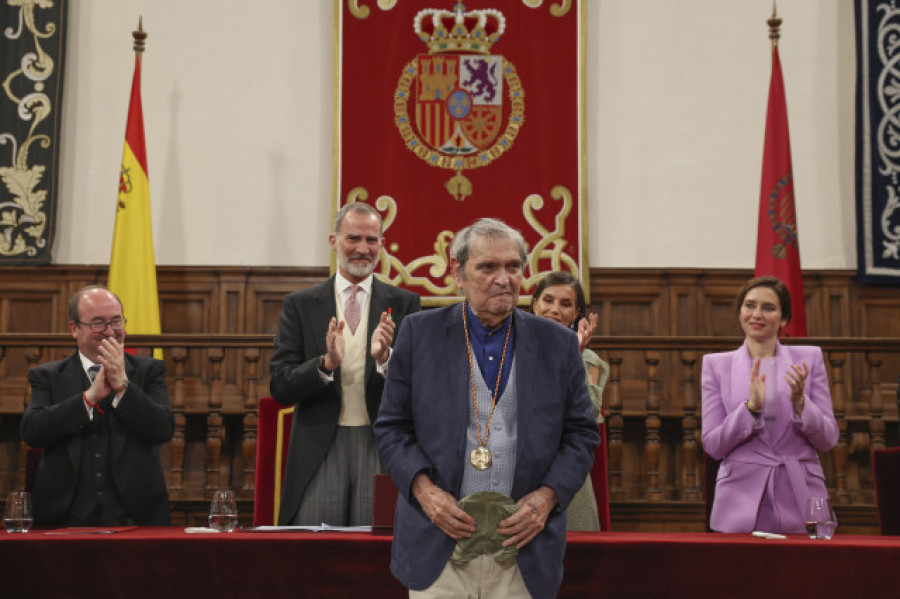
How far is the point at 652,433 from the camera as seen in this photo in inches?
199

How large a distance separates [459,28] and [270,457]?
12.9 feet

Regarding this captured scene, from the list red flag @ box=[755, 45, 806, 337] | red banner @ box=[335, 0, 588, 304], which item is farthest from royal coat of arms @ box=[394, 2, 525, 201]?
red flag @ box=[755, 45, 806, 337]

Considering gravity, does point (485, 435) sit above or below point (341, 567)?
above

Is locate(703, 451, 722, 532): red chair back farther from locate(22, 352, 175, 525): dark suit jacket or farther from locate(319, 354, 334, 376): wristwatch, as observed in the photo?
locate(22, 352, 175, 525): dark suit jacket

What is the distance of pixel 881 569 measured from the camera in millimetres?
2271

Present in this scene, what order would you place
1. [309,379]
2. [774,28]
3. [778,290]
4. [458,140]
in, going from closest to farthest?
[309,379], [778,290], [774,28], [458,140]

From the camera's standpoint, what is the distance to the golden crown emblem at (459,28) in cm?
637

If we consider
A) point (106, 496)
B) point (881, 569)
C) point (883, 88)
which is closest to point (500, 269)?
point (881, 569)

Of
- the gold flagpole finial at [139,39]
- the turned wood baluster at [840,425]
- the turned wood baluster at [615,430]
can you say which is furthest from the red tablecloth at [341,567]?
the gold flagpole finial at [139,39]

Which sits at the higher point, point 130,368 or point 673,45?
point 673,45

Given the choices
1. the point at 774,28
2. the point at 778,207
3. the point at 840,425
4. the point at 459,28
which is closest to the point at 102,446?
the point at 840,425

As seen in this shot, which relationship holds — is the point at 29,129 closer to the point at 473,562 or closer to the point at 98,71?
the point at 98,71

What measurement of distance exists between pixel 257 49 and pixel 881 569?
538cm

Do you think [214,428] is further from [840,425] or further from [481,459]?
[481,459]
